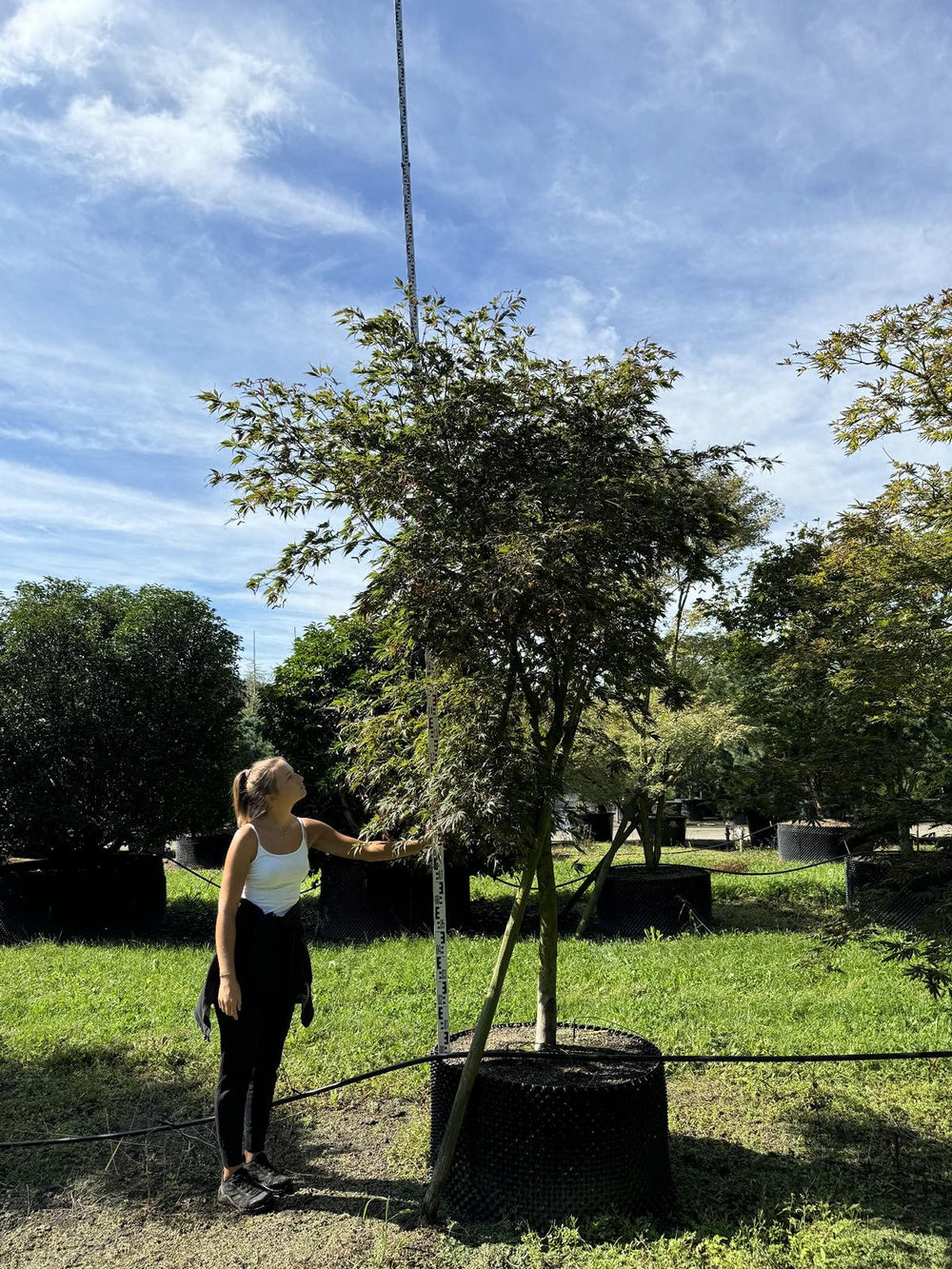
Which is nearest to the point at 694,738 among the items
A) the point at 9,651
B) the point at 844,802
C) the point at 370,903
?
the point at 844,802

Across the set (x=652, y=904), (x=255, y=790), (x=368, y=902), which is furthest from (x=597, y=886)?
(x=255, y=790)

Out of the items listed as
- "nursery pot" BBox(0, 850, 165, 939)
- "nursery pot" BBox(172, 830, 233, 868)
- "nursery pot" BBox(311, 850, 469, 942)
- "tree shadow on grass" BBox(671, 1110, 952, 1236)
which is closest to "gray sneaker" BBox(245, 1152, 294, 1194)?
"tree shadow on grass" BBox(671, 1110, 952, 1236)

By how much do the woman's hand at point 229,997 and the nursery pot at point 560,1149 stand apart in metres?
0.75

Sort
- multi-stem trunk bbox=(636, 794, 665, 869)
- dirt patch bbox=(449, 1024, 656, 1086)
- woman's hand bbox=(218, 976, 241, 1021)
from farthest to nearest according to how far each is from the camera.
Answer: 1. multi-stem trunk bbox=(636, 794, 665, 869)
2. dirt patch bbox=(449, 1024, 656, 1086)
3. woman's hand bbox=(218, 976, 241, 1021)

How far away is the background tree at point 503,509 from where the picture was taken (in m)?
3.00

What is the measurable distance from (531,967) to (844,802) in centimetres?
225

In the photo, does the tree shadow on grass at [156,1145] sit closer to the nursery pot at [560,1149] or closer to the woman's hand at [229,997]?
the nursery pot at [560,1149]

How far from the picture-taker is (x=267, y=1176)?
3.15 meters

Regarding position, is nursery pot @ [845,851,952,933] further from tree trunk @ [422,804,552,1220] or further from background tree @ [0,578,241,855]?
background tree @ [0,578,241,855]

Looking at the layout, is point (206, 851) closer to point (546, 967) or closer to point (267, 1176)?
point (267, 1176)

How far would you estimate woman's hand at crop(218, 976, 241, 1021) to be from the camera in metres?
2.96

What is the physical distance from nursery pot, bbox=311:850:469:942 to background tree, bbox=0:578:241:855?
4.30 ft

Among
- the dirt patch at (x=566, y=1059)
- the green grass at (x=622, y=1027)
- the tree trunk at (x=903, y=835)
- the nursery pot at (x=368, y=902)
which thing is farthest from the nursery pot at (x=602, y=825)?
the dirt patch at (x=566, y=1059)

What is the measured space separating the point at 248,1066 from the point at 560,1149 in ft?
3.42
